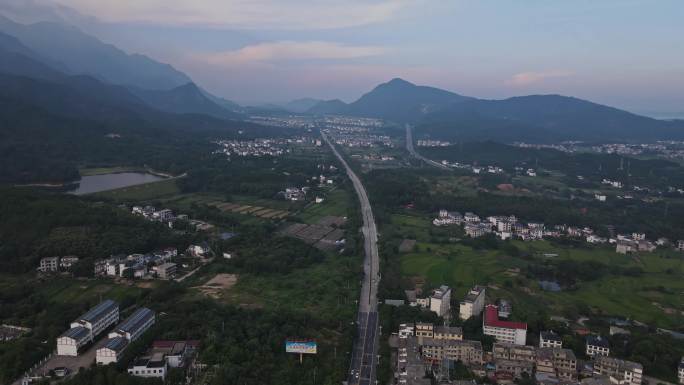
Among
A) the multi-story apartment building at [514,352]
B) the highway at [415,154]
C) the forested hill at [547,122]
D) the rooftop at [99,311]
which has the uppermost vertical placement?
the forested hill at [547,122]

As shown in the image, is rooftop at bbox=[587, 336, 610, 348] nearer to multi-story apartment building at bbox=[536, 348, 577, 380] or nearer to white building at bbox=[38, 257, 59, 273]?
multi-story apartment building at bbox=[536, 348, 577, 380]

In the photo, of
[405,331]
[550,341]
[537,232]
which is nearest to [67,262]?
[405,331]

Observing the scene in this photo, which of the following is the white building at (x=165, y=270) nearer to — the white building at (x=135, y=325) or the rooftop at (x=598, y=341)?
the white building at (x=135, y=325)

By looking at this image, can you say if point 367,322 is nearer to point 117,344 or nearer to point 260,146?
point 117,344

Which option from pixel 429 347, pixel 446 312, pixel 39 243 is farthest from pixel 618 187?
pixel 39 243

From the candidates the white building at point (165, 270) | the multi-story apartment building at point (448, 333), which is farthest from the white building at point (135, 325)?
the multi-story apartment building at point (448, 333)

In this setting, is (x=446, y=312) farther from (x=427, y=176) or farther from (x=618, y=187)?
(x=618, y=187)
